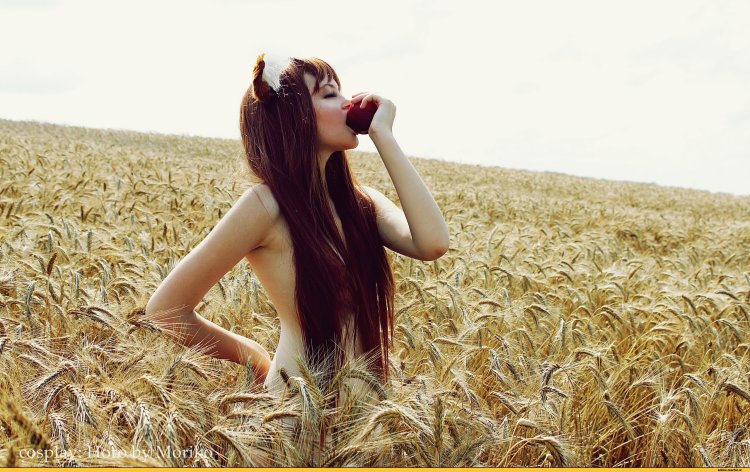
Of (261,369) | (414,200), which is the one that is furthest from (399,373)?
(414,200)

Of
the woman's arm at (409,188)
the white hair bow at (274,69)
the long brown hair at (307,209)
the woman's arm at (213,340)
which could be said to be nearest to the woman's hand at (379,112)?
the woman's arm at (409,188)

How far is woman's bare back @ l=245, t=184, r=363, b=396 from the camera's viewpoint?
210 cm

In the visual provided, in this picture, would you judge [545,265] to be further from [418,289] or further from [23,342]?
[23,342]

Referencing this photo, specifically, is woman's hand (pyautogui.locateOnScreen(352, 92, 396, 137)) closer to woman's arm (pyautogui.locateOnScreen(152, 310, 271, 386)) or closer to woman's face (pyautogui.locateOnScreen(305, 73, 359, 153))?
woman's face (pyautogui.locateOnScreen(305, 73, 359, 153))

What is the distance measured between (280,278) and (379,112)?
0.66 meters

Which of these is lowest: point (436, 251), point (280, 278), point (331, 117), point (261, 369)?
point (261, 369)

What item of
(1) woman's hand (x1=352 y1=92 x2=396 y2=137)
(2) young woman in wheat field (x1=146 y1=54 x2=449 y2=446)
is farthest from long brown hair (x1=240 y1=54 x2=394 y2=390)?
(1) woman's hand (x1=352 y1=92 x2=396 y2=137)

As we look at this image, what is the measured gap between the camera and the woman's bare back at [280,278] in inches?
82.7

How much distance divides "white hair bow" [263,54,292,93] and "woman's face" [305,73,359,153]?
0.09m

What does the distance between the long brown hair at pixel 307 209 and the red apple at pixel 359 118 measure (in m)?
0.14

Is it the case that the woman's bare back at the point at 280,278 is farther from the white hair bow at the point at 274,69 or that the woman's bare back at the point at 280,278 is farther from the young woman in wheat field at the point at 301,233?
the white hair bow at the point at 274,69

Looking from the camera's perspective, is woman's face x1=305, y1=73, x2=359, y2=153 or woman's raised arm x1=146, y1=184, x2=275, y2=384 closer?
woman's raised arm x1=146, y1=184, x2=275, y2=384

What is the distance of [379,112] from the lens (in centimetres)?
219

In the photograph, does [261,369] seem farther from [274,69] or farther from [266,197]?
[274,69]
